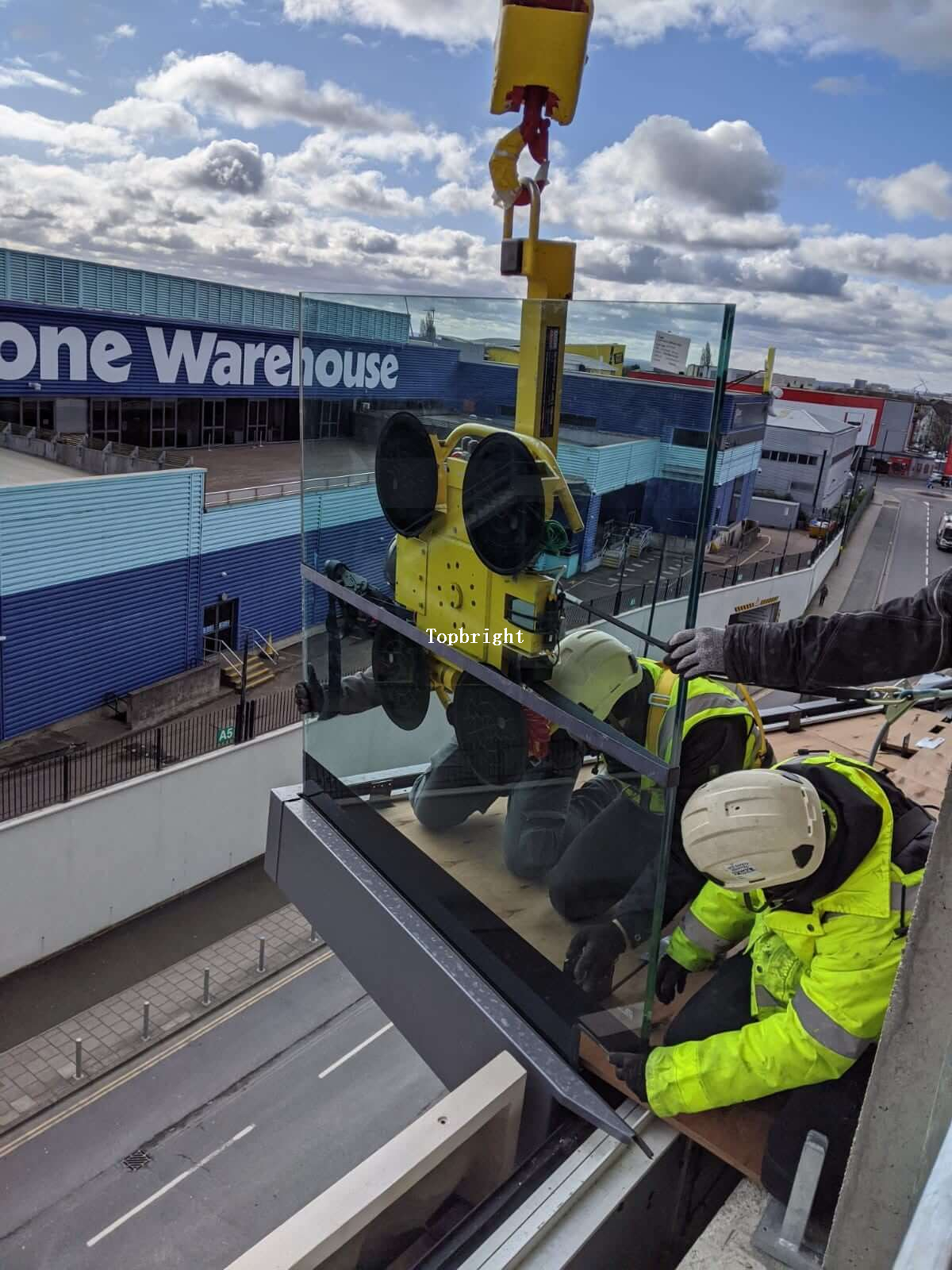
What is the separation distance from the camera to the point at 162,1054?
12.4 meters

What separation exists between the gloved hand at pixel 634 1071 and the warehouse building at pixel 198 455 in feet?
6.16

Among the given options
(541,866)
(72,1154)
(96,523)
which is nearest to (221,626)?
(96,523)

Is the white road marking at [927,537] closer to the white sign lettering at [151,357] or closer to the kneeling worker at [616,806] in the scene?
the white sign lettering at [151,357]

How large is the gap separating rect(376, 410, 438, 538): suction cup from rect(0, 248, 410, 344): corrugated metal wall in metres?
15.4

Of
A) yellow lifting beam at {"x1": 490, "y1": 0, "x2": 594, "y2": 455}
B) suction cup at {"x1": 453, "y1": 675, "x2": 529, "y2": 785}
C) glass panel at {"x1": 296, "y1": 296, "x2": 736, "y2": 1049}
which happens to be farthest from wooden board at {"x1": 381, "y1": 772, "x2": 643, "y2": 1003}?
yellow lifting beam at {"x1": 490, "y1": 0, "x2": 594, "y2": 455}

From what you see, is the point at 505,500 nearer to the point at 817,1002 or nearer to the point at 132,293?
the point at 817,1002

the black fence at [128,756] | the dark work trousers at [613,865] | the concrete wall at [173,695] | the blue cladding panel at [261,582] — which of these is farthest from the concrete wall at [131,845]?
the dark work trousers at [613,865]

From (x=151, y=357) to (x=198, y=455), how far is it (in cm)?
572

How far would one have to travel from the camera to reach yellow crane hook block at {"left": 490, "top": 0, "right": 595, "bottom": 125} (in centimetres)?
427

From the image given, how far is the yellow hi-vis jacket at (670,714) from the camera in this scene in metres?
3.11

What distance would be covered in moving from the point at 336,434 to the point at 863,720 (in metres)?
5.44

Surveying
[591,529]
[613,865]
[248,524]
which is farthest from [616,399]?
[248,524]

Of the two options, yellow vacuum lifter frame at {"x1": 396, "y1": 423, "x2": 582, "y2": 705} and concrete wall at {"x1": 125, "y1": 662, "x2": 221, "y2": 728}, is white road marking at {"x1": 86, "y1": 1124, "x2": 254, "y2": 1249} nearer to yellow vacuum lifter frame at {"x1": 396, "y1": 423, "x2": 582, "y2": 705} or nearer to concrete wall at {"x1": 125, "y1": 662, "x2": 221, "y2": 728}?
concrete wall at {"x1": 125, "y1": 662, "x2": 221, "y2": 728}

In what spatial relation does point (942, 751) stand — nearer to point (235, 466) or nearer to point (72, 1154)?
point (72, 1154)
